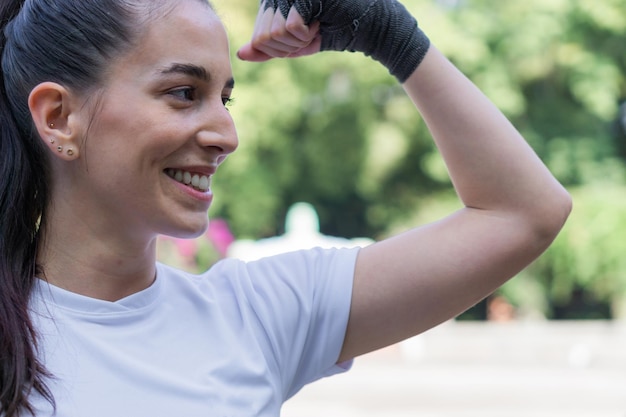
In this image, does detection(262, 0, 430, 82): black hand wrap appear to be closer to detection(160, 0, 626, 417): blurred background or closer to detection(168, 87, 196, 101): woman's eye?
detection(168, 87, 196, 101): woman's eye

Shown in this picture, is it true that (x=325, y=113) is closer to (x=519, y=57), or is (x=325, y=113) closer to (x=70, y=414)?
(x=519, y=57)

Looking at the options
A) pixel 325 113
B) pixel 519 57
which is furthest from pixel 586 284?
pixel 325 113

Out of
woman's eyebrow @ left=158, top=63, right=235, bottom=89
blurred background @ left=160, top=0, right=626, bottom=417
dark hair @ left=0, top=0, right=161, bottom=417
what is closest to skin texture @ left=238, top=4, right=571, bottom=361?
woman's eyebrow @ left=158, top=63, right=235, bottom=89

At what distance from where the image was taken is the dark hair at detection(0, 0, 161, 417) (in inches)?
52.3

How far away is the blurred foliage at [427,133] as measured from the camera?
13.6 meters

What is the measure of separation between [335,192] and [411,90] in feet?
47.7

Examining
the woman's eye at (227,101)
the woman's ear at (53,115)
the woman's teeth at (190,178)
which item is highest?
the woman's eye at (227,101)

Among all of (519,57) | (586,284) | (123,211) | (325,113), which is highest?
(519,57)

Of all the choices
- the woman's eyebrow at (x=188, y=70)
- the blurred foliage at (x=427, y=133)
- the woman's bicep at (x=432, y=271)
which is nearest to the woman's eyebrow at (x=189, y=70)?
the woman's eyebrow at (x=188, y=70)

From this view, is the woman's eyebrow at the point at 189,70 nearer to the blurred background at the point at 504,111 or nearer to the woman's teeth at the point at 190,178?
the woman's teeth at the point at 190,178

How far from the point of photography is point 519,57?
45.5 feet

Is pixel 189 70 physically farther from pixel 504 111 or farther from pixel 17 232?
pixel 504 111

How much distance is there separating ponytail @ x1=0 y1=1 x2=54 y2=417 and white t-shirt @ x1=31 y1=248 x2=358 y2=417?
3cm

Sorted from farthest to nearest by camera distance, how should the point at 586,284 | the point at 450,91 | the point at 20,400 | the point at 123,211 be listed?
the point at 586,284 < the point at 450,91 < the point at 123,211 < the point at 20,400
